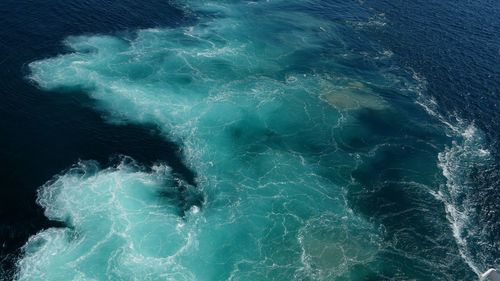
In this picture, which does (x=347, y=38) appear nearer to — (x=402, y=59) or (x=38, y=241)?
(x=402, y=59)

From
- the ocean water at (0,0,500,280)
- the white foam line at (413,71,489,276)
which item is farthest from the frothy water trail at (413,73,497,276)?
the ocean water at (0,0,500,280)

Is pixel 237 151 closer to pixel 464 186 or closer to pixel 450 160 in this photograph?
pixel 450 160

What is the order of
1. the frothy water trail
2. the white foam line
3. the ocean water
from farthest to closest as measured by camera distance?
1. the white foam line
2. the frothy water trail
3. the ocean water

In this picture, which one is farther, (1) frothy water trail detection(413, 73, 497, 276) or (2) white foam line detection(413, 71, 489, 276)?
(2) white foam line detection(413, 71, 489, 276)

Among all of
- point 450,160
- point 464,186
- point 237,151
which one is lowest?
point 237,151

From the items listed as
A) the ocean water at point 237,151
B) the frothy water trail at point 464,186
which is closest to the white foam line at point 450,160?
the frothy water trail at point 464,186

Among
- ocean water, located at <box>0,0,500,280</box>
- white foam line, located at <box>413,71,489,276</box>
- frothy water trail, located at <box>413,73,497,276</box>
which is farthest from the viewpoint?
white foam line, located at <box>413,71,489,276</box>

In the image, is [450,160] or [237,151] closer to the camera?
[237,151]

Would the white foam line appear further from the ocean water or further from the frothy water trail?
the ocean water

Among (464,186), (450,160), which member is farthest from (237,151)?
(464,186)
